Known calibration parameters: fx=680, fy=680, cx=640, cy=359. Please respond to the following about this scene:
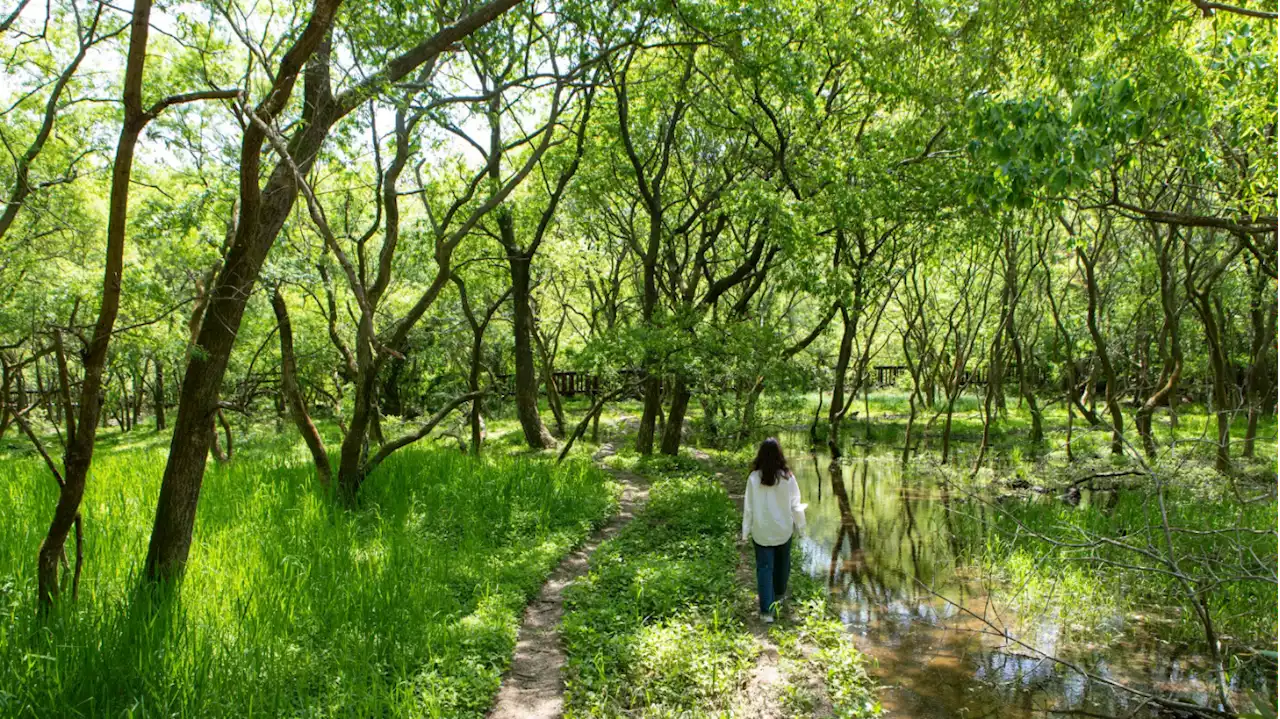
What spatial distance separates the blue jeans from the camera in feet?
21.6

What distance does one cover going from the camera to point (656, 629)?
5.81 m

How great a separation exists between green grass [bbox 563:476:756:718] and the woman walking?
1.37 feet

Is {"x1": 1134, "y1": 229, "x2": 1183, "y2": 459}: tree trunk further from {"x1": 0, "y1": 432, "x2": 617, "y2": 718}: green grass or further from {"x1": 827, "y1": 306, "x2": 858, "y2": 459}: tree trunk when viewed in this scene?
{"x1": 0, "y1": 432, "x2": 617, "y2": 718}: green grass

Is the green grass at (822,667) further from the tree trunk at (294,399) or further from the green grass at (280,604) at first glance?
the tree trunk at (294,399)

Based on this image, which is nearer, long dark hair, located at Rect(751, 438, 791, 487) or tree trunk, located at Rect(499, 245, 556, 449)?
long dark hair, located at Rect(751, 438, 791, 487)

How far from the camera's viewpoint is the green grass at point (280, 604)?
3900 mm

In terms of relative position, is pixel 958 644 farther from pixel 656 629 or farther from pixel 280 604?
pixel 280 604

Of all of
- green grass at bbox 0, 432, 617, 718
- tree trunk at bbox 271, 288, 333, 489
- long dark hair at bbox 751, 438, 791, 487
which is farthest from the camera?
tree trunk at bbox 271, 288, 333, 489

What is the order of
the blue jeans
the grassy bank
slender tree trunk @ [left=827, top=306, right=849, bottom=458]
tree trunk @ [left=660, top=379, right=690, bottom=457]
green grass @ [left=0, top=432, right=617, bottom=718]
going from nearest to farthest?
green grass @ [left=0, top=432, right=617, bottom=718] → the grassy bank → the blue jeans → tree trunk @ [left=660, top=379, right=690, bottom=457] → slender tree trunk @ [left=827, top=306, right=849, bottom=458]

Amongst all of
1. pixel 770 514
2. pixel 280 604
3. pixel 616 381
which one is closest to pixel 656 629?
pixel 770 514

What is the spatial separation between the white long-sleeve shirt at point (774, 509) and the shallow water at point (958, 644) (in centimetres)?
125

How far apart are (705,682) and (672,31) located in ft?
30.0

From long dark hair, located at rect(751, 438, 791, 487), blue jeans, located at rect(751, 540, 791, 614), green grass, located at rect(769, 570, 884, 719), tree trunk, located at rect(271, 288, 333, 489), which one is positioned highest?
tree trunk, located at rect(271, 288, 333, 489)

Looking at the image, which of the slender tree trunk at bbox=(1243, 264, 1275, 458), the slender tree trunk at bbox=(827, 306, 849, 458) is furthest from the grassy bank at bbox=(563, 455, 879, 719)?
the slender tree trunk at bbox=(1243, 264, 1275, 458)
